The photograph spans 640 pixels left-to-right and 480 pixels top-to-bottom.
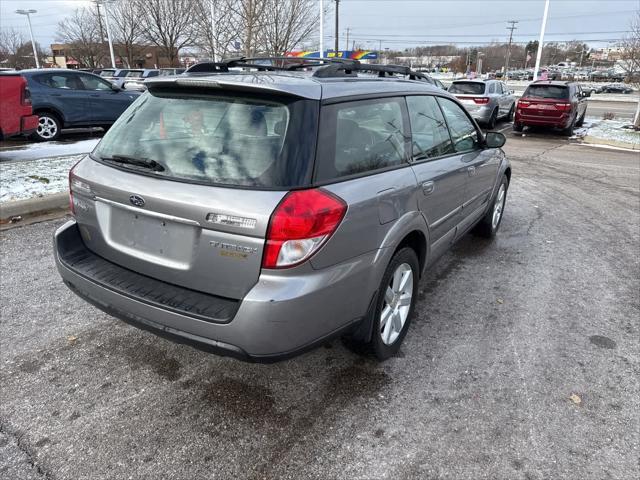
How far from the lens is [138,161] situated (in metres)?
2.62

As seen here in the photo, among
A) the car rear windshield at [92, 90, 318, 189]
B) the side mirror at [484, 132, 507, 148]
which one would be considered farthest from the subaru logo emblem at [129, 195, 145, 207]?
the side mirror at [484, 132, 507, 148]

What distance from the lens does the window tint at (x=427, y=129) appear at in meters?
3.32

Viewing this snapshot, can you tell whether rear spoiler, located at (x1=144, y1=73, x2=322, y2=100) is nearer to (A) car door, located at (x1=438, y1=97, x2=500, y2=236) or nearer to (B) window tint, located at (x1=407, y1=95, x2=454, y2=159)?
(B) window tint, located at (x1=407, y1=95, x2=454, y2=159)

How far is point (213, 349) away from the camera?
7.60 ft

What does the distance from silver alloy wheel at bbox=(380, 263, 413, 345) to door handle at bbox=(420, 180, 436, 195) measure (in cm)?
51

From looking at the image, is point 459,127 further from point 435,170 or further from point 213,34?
point 213,34

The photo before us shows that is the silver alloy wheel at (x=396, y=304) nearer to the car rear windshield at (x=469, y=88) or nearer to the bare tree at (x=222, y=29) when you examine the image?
the car rear windshield at (x=469, y=88)

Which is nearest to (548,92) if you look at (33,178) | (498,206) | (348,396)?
(498,206)

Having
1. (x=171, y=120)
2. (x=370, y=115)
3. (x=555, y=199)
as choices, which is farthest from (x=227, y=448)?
(x=555, y=199)

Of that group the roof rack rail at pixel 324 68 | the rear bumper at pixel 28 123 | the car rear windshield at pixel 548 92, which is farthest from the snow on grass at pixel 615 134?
the rear bumper at pixel 28 123

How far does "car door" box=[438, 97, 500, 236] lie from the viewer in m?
4.04

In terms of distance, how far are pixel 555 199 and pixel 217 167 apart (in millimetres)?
6659

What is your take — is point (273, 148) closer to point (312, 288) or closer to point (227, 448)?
point (312, 288)

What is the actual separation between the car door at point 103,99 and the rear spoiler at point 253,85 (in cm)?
1029
